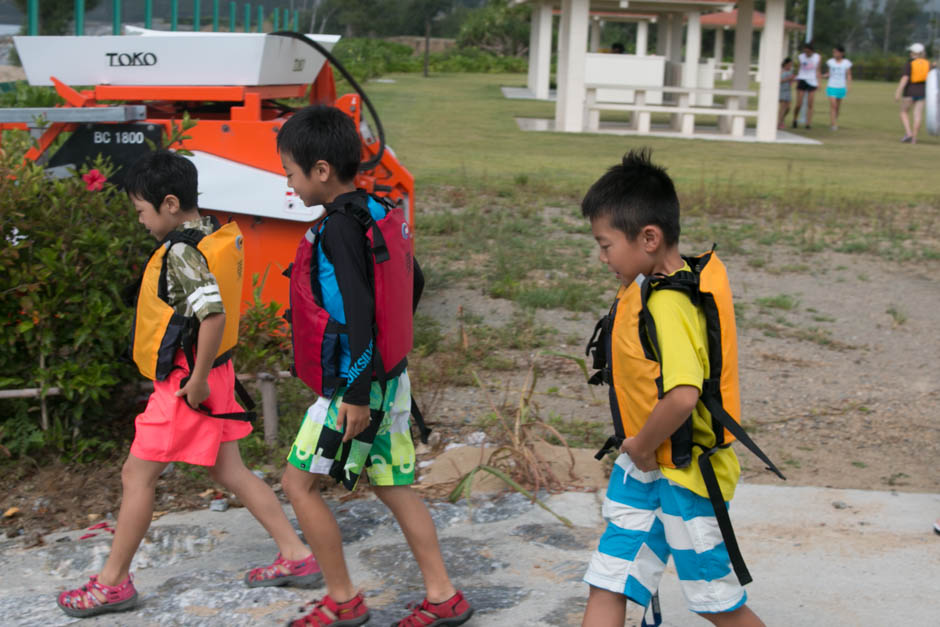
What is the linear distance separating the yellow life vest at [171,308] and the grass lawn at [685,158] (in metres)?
7.66

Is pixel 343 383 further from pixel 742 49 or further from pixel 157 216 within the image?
pixel 742 49

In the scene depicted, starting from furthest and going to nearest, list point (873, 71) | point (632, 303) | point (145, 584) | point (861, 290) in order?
1. point (873, 71)
2. point (861, 290)
3. point (145, 584)
4. point (632, 303)

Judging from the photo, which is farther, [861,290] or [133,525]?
[861,290]

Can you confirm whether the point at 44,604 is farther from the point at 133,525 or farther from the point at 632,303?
the point at 632,303

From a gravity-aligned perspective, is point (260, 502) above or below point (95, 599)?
above

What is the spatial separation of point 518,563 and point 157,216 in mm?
1581

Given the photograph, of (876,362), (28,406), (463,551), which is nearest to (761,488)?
(463,551)

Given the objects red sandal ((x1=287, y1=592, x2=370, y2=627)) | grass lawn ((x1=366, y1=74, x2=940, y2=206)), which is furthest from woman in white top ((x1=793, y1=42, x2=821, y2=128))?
red sandal ((x1=287, y1=592, x2=370, y2=627))

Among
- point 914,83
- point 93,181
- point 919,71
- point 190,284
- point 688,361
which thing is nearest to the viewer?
point 688,361

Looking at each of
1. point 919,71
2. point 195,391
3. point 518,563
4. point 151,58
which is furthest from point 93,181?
point 919,71

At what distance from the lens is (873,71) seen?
5112 centimetres

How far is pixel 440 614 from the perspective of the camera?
110 inches

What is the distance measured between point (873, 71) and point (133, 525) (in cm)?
5434

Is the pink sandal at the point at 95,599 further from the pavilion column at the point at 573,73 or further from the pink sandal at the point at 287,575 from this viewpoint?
the pavilion column at the point at 573,73
